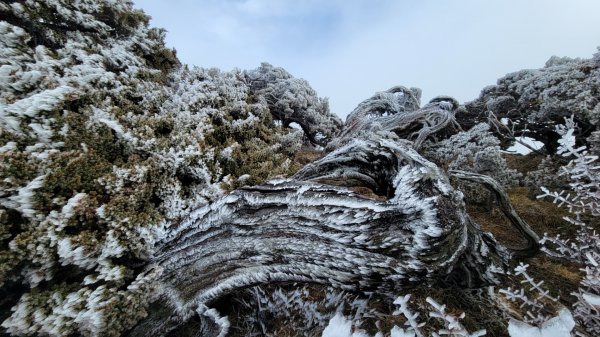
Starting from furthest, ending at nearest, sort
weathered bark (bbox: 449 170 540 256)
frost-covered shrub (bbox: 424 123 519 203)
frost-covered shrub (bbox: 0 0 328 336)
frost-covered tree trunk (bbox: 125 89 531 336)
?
frost-covered shrub (bbox: 424 123 519 203), weathered bark (bbox: 449 170 540 256), frost-covered shrub (bbox: 0 0 328 336), frost-covered tree trunk (bbox: 125 89 531 336)

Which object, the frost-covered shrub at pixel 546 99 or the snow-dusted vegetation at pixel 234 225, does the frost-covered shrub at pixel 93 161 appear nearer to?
the snow-dusted vegetation at pixel 234 225

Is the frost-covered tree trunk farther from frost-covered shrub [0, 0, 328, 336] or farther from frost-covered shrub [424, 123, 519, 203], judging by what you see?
frost-covered shrub [424, 123, 519, 203]

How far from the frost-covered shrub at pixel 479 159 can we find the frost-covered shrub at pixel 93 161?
6.85 ft

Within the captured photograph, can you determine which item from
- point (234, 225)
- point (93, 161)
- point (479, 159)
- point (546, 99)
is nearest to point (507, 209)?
point (479, 159)

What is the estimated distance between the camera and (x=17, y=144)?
247 centimetres

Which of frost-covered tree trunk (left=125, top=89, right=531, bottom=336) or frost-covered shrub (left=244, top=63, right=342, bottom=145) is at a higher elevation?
frost-covered shrub (left=244, top=63, right=342, bottom=145)

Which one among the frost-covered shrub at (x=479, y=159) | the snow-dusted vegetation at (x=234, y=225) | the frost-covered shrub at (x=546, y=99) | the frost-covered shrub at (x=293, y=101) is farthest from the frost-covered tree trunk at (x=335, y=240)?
the frost-covered shrub at (x=293, y=101)

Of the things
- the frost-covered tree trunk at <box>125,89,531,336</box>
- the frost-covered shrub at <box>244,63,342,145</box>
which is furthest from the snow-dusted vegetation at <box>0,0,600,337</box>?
the frost-covered shrub at <box>244,63,342,145</box>

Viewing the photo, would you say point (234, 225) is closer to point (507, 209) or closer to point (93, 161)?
point (93, 161)

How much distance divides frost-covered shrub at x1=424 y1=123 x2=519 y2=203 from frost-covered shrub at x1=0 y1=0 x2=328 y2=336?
2089 millimetres

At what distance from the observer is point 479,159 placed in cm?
358

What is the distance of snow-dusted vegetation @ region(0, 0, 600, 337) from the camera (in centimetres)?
201

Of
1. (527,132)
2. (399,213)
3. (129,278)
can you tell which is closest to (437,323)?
(399,213)

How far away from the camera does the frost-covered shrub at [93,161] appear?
2.22 meters
